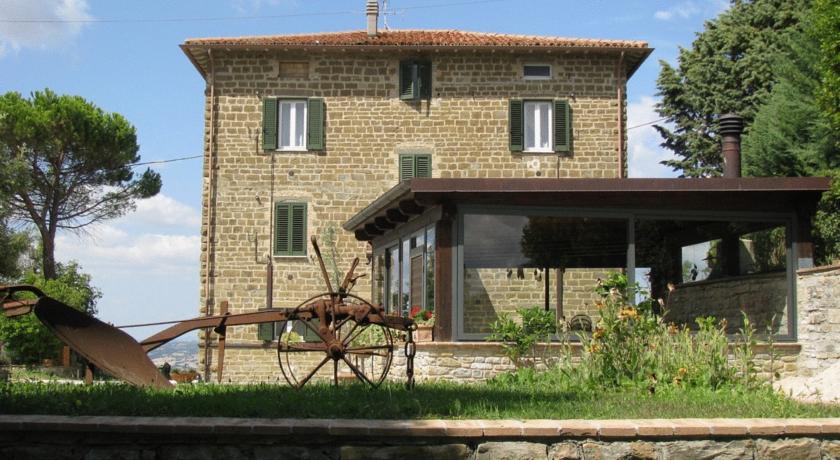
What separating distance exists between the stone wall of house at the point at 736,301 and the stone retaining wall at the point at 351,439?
8.17 meters

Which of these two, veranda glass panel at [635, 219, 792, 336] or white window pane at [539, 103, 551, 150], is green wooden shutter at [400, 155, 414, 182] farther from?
veranda glass panel at [635, 219, 792, 336]

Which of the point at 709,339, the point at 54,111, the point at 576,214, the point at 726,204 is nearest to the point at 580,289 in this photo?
the point at 576,214

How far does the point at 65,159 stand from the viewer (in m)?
34.3

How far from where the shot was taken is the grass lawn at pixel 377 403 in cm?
726

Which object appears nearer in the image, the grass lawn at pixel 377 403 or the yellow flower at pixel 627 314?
the grass lawn at pixel 377 403

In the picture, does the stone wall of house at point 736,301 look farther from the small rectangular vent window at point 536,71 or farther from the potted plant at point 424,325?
the small rectangular vent window at point 536,71

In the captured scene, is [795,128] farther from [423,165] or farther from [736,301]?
[736,301]

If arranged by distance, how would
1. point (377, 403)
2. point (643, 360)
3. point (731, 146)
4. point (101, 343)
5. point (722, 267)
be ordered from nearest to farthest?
point (377, 403) < point (101, 343) < point (643, 360) < point (722, 267) < point (731, 146)

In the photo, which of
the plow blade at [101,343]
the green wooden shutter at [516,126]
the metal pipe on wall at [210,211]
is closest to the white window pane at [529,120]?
the green wooden shutter at [516,126]

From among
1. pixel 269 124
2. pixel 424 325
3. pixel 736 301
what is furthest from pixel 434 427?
pixel 269 124

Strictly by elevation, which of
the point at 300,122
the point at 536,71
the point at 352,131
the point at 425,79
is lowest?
the point at 352,131

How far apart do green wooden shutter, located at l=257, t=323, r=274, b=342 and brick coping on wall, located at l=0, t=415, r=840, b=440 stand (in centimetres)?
1683

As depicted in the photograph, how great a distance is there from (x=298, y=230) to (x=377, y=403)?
1646 centimetres

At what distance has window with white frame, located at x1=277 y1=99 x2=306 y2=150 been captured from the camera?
24.5m
